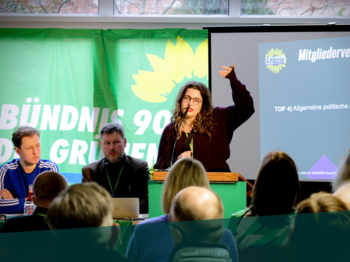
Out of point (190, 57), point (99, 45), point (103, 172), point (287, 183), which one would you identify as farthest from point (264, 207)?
point (99, 45)

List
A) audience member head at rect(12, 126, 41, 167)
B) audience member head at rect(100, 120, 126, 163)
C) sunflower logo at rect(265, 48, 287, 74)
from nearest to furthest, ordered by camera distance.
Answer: audience member head at rect(100, 120, 126, 163) < audience member head at rect(12, 126, 41, 167) < sunflower logo at rect(265, 48, 287, 74)

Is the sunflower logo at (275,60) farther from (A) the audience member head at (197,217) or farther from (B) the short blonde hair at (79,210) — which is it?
(B) the short blonde hair at (79,210)

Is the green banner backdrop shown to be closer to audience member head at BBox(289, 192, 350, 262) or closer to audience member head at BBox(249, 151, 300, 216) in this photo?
audience member head at BBox(249, 151, 300, 216)

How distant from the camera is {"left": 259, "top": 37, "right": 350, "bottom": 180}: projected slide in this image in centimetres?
416

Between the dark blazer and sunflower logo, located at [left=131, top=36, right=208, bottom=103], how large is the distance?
154 cm

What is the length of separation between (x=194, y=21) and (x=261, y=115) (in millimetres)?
1707

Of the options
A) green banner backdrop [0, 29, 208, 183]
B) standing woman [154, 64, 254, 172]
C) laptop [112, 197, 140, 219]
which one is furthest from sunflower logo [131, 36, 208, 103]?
laptop [112, 197, 140, 219]

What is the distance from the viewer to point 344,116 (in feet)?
13.6

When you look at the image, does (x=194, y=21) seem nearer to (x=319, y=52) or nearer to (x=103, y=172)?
(x=319, y=52)

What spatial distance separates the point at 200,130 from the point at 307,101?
138cm

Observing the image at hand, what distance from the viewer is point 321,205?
1.15 meters

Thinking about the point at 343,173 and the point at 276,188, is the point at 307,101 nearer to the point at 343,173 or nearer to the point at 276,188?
the point at 343,173

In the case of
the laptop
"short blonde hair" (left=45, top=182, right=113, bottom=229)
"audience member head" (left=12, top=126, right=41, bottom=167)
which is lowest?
the laptop

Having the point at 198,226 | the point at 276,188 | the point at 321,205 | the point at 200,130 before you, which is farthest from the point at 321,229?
the point at 200,130
